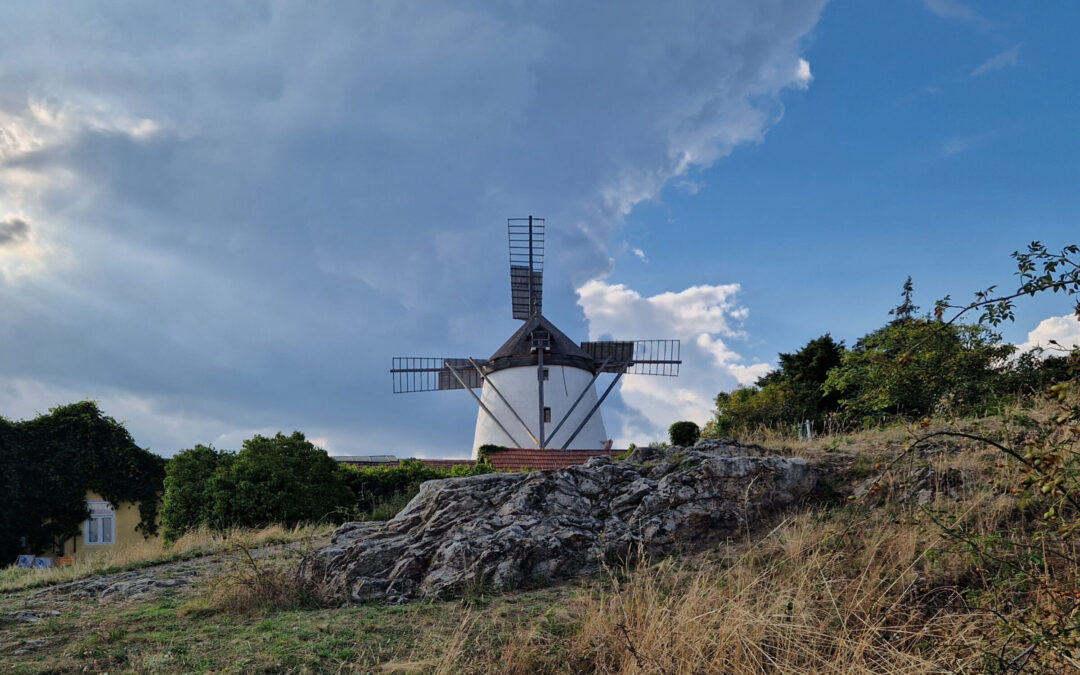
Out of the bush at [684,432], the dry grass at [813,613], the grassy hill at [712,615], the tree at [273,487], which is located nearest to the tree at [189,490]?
the tree at [273,487]

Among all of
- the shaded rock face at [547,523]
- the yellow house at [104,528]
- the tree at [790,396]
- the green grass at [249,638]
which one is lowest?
the yellow house at [104,528]

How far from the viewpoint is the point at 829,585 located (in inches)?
233

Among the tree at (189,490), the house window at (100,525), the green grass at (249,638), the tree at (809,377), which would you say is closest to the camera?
the green grass at (249,638)

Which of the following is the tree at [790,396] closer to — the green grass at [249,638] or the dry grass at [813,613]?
the dry grass at [813,613]

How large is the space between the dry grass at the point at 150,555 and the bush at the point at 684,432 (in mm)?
10435

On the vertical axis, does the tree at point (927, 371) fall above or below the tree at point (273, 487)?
above

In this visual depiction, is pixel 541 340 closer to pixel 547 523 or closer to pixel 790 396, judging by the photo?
pixel 790 396

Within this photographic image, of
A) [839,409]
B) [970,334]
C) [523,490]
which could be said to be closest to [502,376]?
[839,409]

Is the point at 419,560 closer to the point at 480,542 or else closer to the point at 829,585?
the point at 480,542

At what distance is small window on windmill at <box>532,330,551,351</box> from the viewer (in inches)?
1118

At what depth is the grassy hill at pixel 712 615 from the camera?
4.86 m

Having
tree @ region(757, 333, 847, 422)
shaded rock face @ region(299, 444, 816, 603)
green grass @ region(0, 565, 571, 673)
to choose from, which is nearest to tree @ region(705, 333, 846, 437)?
tree @ region(757, 333, 847, 422)

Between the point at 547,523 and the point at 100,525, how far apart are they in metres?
20.8

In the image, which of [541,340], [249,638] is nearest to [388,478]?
[541,340]
